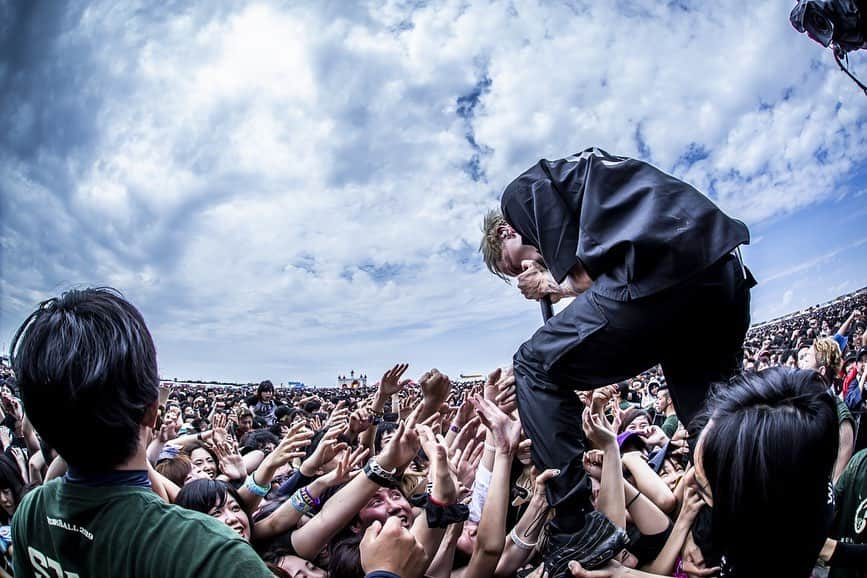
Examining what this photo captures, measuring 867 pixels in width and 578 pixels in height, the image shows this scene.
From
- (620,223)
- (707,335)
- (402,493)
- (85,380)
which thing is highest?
(620,223)

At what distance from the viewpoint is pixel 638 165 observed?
88.8 inches

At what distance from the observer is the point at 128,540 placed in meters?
1.17

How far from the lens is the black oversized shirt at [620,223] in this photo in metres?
1.99

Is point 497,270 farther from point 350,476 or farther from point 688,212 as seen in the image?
point 350,476

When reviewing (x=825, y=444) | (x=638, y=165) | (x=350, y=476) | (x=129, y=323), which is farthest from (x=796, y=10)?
(x=129, y=323)

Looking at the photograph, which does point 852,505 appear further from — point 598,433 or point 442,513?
point 442,513

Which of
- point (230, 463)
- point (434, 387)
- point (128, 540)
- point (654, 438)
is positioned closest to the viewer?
point (128, 540)

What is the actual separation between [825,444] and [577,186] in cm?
135

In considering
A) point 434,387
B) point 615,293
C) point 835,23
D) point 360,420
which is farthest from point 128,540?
point 835,23

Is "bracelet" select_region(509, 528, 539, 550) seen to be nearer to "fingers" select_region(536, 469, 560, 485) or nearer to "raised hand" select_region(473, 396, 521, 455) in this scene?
"raised hand" select_region(473, 396, 521, 455)

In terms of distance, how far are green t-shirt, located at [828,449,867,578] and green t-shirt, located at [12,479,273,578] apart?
2351mm

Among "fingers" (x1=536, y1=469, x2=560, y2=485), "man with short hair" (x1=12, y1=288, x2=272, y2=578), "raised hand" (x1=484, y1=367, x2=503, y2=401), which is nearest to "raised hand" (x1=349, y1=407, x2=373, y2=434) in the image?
"raised hand" (x1=484, y1=367, x2=503, y2=401)

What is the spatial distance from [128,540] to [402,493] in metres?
2.18

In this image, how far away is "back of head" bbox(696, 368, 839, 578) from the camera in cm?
129
